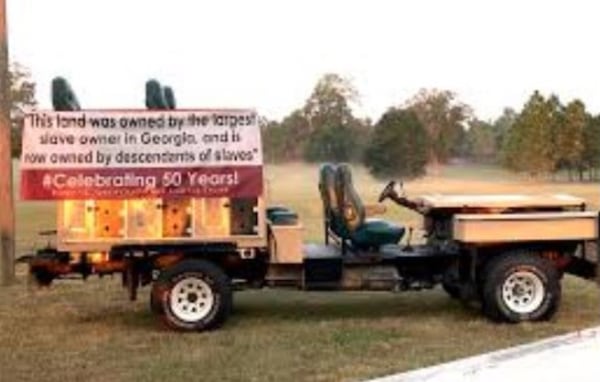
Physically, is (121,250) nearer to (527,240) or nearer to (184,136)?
(184,136)

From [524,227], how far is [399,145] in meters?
48.2

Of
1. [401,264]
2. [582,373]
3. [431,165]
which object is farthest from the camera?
[431,165]

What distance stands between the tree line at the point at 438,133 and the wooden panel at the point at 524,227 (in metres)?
27.7

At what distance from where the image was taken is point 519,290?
10.7m

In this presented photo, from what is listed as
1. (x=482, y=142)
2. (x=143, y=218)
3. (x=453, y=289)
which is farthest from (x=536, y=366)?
(x=482, y=142)

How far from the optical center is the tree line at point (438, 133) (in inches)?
2117

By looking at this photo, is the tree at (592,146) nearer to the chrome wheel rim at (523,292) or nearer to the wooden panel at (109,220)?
the chrome wheel rim at (523,292)

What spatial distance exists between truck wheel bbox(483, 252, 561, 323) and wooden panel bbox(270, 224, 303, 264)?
1.85 meters

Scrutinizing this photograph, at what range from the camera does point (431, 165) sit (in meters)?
63.7

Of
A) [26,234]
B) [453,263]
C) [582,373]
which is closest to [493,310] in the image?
[453,263]

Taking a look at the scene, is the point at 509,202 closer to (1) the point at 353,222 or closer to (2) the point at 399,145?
(1) the point at 353,222

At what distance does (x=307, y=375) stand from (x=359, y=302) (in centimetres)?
429

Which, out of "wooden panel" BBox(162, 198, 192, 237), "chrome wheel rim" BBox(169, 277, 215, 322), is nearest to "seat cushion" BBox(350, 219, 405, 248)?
"chrome wheel rim" BBox(169, 277, 215, 322)

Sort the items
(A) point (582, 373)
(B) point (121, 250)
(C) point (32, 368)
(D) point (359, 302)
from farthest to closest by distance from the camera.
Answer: (D) point (359, 302) → (B) point (121, 250) → (C) point (32, 368) → (A) point (582, 373)
